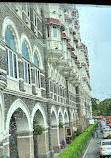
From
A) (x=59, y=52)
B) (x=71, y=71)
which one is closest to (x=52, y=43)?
(x=59, y=52)

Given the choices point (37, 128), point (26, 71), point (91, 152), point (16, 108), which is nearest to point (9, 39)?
point (26, 71)

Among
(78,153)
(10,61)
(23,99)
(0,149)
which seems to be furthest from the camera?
(78,153)

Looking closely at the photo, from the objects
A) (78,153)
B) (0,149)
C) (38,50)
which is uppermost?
(38,50)

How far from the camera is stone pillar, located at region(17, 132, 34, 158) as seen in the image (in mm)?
7801

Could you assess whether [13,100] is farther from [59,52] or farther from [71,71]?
[71,71]

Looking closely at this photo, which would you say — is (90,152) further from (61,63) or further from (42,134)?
(61,63)

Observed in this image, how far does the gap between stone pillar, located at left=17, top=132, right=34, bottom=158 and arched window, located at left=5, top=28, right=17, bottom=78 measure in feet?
6.66

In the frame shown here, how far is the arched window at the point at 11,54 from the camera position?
6.35m

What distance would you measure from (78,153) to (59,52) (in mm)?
3839

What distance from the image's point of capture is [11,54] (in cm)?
658

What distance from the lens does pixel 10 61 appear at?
254 inches

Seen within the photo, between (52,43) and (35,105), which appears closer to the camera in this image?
(35,105)

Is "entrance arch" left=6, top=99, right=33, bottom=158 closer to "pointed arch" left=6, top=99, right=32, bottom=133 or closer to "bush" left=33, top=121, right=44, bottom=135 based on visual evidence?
"pointed arch" left=6, top=99, right=32, bottom=133

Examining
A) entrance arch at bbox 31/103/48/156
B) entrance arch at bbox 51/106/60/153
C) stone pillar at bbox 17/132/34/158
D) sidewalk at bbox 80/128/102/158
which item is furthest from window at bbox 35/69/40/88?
sidewalk at bbox 80/128/102/158
